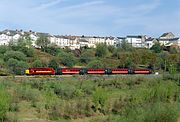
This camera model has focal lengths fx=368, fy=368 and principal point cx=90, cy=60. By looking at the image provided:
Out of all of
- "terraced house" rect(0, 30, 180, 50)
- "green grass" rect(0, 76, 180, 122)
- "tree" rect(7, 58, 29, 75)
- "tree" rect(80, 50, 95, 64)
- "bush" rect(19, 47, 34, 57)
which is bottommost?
"green grass" rect(0, 76, 180, 122)

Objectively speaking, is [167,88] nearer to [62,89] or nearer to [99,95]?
[99,95]

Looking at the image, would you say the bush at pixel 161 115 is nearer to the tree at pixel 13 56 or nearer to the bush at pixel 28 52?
the tree at pixel 13 56

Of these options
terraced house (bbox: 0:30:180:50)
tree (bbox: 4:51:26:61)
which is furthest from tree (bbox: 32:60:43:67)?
terraced house (bbox: 0:30:180:50)

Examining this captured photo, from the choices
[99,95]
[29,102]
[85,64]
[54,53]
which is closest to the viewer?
[99,95]

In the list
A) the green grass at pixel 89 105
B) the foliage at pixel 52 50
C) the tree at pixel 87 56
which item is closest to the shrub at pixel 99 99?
the green grass at pixel 89 105

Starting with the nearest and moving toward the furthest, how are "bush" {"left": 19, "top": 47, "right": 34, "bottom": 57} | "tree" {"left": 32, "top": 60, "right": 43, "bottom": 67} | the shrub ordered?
1. the shrub
2. "tree" {"left": 32, "top": 60, "right": 43, "bottom": 67}
3. "bush" {"left": 19, "top": 47, "right": 34, "bottom": 57}

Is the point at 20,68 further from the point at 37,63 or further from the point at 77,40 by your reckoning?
the point at 77,40

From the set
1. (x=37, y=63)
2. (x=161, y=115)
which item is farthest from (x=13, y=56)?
(x=161, y=115)

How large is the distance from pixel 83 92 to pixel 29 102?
27.1ft

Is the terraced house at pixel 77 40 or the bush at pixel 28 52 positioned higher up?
the terraced house at pixel 77 40

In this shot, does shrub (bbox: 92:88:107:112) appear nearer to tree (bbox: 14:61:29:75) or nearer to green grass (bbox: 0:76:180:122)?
green grass (bbox: 0:76:180:122)

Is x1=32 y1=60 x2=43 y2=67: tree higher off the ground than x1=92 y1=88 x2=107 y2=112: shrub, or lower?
higher

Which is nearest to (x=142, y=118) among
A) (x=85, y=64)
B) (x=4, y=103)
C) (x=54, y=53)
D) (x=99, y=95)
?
(x=4, y=103)

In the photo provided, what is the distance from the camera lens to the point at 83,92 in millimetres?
39812
